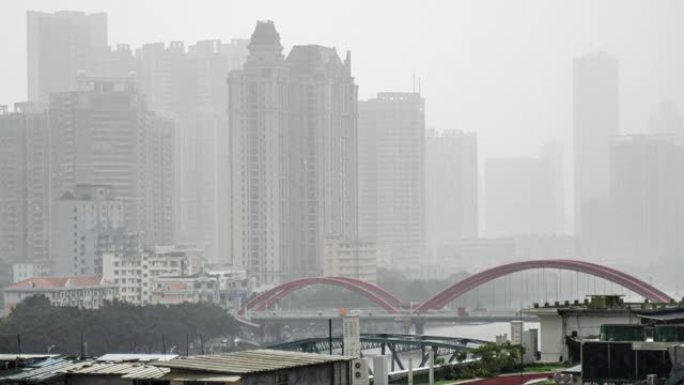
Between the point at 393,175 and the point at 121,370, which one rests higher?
the point at 393,175

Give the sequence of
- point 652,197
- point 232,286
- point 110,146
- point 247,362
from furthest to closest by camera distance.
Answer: point 652,197, point 110,146, point 232,286, point 247,362

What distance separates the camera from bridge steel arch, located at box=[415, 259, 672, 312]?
78688 mm

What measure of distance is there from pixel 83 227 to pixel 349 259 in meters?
18.9

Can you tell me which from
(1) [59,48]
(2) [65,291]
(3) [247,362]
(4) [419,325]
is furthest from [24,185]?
(3) [247,362]

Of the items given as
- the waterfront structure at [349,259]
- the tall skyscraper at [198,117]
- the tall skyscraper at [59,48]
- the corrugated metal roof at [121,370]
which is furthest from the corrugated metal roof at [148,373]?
the tall skyscraper at [59,48]

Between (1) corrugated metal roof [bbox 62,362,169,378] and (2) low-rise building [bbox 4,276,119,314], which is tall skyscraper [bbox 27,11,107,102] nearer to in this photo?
(2) low-rise building [bbox 4,276,119,314]

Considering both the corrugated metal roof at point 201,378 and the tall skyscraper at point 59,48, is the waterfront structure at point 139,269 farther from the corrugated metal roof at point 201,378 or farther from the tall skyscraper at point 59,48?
the corrugated metal roof at point 201,378

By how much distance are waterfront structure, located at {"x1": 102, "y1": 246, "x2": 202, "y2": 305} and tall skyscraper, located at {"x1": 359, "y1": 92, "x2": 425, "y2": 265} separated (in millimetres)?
60932

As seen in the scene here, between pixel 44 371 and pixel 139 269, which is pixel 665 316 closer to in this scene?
pixel 44 371

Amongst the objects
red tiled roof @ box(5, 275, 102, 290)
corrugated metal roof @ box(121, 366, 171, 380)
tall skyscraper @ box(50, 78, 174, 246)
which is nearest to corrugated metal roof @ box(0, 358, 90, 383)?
corrugated metal roof @ box(121, 366, 171, 380)

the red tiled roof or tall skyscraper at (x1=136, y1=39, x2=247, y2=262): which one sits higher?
tall skyscraper at (x1=136, y1=39, x2=247, y2=262)

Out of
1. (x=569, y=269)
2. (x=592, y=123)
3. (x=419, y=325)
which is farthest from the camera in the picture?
(x=592, y=123)

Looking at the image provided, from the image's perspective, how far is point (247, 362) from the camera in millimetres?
16688

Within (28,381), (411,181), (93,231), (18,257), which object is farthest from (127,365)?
(411,181)
